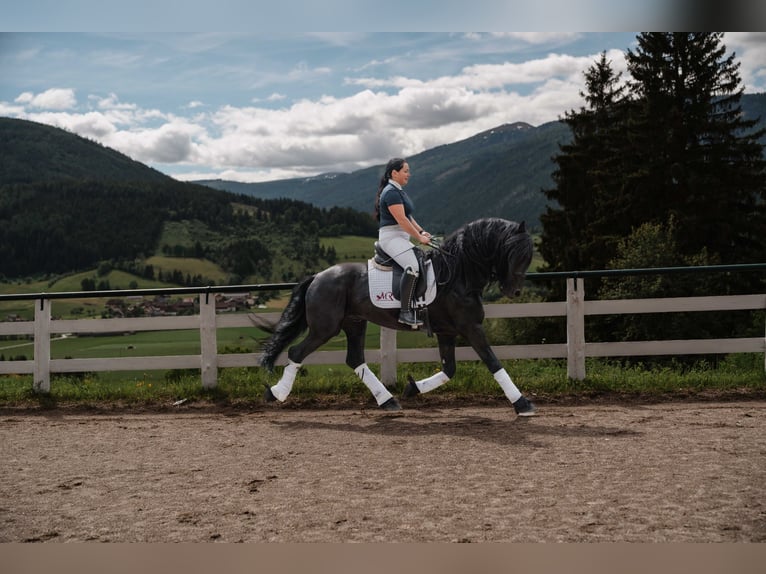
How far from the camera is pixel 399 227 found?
18.5 ft

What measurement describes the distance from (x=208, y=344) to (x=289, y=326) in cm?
129

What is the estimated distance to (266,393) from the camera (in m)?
6.07

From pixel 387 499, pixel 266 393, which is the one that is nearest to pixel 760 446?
pixel 387 499

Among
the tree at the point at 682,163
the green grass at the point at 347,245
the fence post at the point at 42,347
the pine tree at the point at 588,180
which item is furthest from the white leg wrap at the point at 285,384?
the green grass at the point at 347,245

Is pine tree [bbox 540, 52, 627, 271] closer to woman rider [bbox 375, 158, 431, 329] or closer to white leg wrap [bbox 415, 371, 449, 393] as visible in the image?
white leg wrap [bbox 415, 371, 449, 393]

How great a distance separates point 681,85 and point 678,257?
708 cm

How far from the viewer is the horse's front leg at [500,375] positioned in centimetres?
552

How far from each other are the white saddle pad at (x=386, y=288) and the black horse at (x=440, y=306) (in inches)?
2.3

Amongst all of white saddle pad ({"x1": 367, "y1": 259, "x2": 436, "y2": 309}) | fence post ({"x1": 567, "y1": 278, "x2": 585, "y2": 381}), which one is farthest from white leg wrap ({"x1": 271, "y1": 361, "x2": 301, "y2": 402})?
fence post ({"x1": 567, "y1": 278, "x2": 585, "y2": 381})

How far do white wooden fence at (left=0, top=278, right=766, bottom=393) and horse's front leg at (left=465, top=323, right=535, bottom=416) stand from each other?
924 mm

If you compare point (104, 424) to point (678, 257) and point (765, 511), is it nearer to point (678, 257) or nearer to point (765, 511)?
point (765, 511)

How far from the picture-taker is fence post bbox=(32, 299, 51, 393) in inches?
280

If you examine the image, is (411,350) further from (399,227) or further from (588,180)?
(588,180)

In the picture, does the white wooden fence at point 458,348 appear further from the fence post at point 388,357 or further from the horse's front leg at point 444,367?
the horse's front leg at point 444,367
